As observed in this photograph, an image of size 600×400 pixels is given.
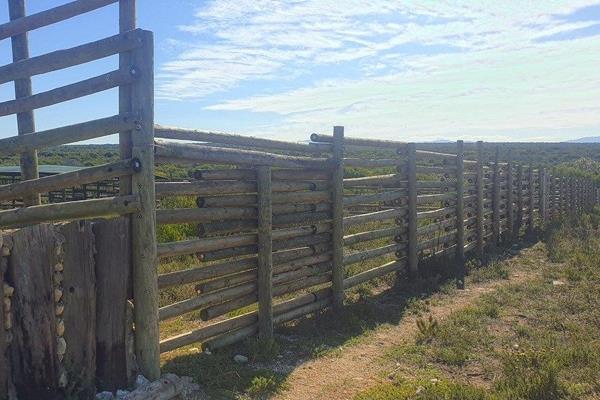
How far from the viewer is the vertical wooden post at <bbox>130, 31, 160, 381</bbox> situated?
3979mm

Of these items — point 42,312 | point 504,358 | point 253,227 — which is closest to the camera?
point 42,312

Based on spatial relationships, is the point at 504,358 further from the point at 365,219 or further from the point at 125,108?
the point at 125,108

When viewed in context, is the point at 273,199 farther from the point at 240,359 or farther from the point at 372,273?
the point at 372,273

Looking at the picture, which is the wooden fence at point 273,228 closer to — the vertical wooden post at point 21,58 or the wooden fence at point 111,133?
the wooden fence at point 111,133

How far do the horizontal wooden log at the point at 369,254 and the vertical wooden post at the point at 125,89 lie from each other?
3.77 m

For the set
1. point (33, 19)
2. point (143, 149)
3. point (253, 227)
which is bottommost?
point (253, 227)

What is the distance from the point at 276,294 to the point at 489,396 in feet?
8.15

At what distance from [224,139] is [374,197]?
3.10m

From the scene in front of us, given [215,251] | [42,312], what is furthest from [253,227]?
[42,312]

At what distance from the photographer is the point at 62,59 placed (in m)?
3.97

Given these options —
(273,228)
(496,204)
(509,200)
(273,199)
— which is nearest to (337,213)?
(273,228)

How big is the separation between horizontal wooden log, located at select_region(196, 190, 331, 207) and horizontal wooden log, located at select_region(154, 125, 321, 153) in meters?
0.52

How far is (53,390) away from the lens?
11.7 feet

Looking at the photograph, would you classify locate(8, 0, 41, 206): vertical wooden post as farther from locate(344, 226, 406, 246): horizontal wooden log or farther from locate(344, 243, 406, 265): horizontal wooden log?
locate(344, 243, 406, 265): horizontal wooden log
